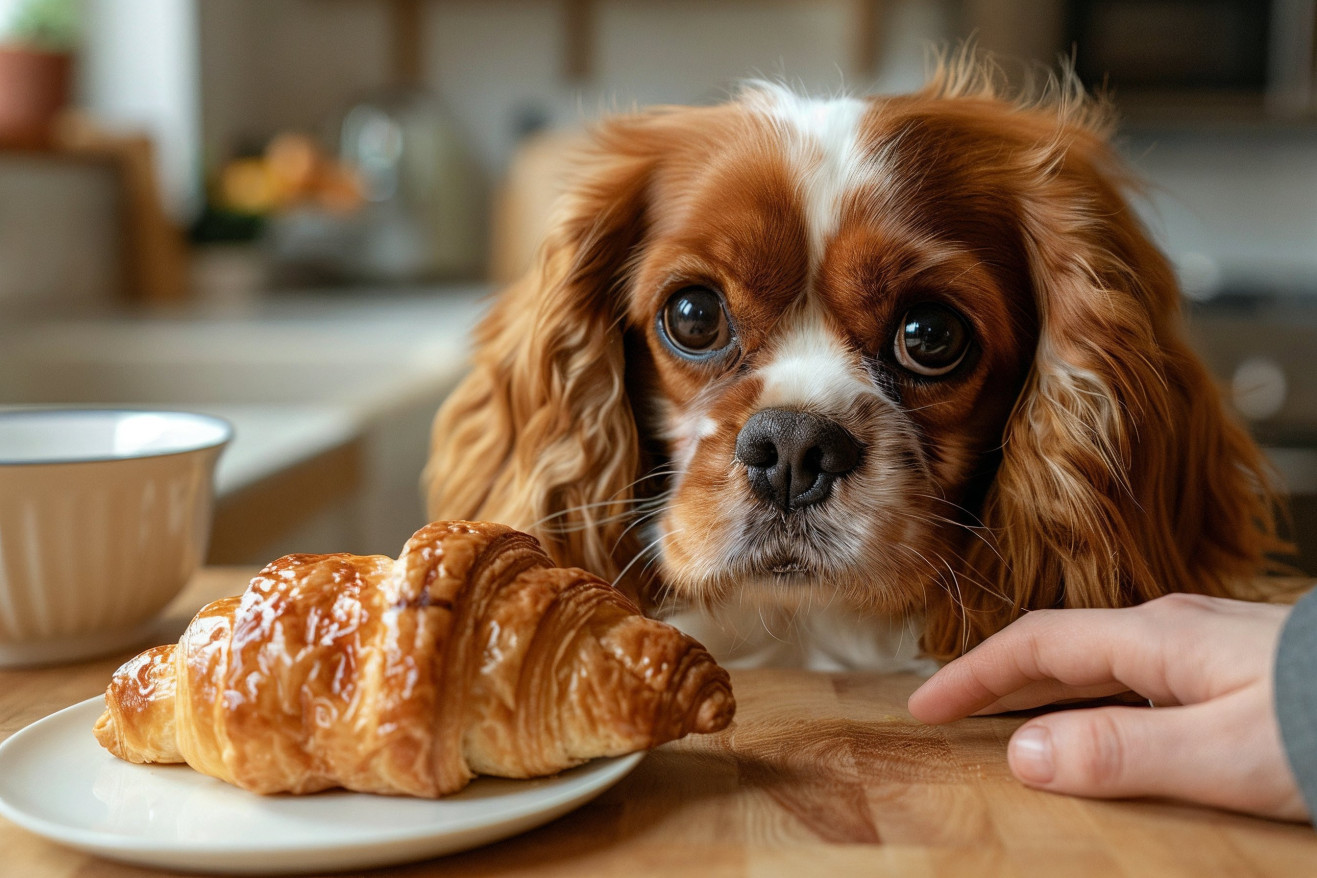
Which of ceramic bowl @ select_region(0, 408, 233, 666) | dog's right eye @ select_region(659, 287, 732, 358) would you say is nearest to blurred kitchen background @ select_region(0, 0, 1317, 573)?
ceramic bowl @ select_region(0, 408, 233, 666)

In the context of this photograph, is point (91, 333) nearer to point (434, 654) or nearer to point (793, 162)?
point (793, 162)

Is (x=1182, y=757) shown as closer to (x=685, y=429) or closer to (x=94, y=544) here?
(x=685, y=429)

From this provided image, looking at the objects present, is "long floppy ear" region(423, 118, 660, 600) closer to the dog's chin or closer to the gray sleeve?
the dog's chin

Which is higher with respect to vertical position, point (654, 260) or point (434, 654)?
point (654, 260)

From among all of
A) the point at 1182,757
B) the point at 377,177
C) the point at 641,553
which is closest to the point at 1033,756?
the point at 1182,757

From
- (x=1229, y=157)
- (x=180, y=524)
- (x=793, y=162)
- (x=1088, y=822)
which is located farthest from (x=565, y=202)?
(x=1229, y=157)
